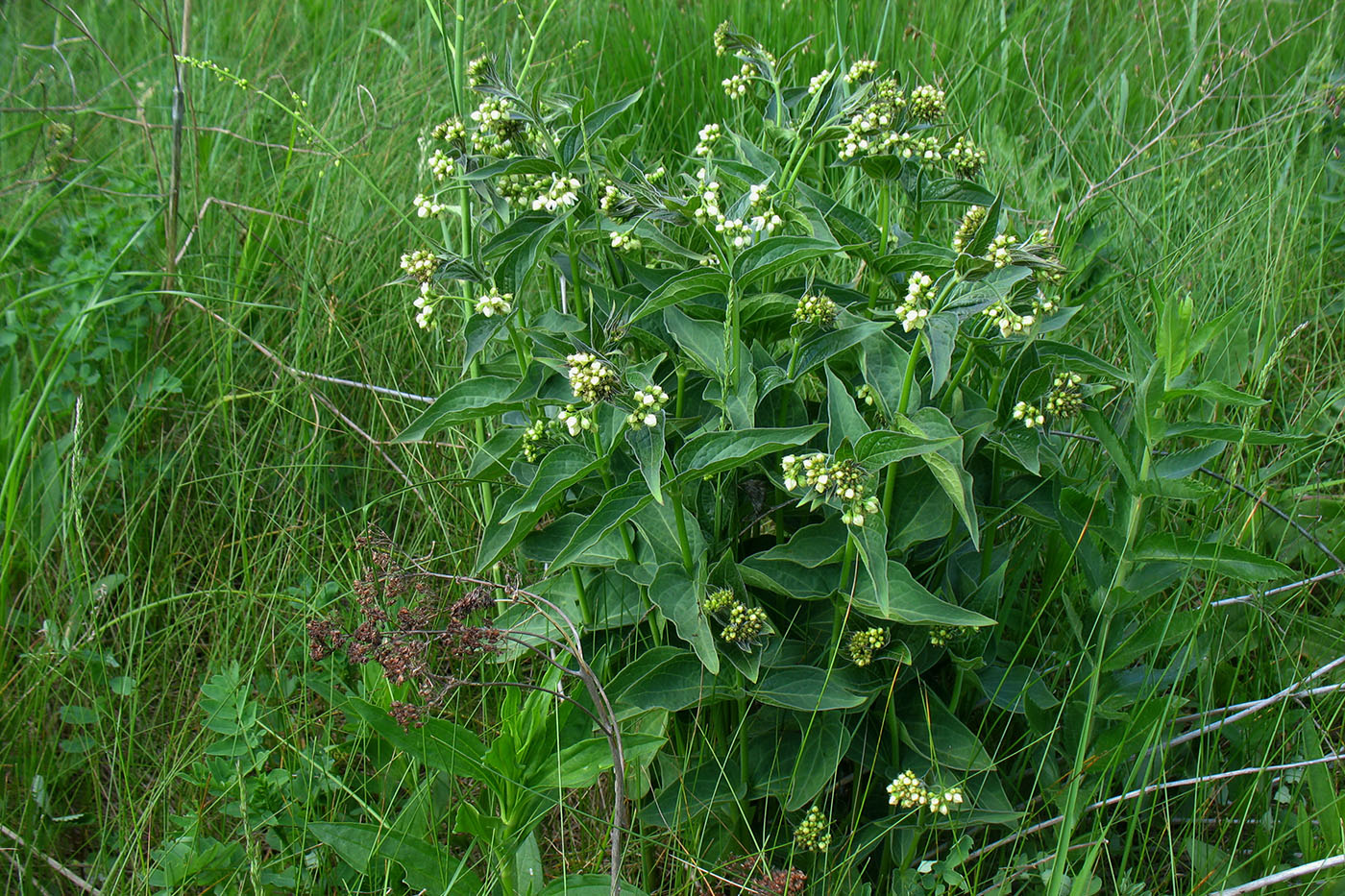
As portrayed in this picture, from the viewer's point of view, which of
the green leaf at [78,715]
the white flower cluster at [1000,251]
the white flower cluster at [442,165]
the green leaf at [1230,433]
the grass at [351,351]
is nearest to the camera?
the white flower cluster at [1000,251]

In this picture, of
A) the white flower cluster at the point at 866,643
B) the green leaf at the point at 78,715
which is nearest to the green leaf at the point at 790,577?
the white flower cluster at the point at 866,643

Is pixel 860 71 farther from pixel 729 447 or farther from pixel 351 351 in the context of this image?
pixel 351 351

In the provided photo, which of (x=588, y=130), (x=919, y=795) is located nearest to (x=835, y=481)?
(x=919, y=795)

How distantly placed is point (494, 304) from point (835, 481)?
71cm

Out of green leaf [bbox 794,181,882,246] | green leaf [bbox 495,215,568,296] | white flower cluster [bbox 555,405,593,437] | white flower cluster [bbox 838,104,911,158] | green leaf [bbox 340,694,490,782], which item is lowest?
green leaf [bbox 340,694,490,782]

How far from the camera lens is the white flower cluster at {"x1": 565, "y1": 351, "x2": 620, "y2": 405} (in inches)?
65.2

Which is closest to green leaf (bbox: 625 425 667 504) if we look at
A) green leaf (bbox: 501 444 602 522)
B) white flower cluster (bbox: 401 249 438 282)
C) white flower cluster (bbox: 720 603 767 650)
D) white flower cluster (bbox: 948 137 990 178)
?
green leaf (bbox: 501 444 602 522)

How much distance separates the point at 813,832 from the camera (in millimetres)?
1923

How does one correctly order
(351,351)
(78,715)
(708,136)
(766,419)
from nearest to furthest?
1. (766,419)
2. (708,136)
3. (78,715)
4. (351,351)

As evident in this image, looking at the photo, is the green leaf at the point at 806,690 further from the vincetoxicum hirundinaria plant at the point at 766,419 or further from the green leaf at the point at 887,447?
the green leaf at the point at 887,447

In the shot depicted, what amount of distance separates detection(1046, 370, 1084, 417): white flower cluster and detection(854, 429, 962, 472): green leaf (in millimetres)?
321

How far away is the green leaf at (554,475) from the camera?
1.83 m

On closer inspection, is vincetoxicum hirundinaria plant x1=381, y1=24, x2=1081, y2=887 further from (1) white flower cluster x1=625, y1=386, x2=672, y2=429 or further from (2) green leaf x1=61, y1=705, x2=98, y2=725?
(2) green leaf x1=61, y1=705, x2=98, y2=725

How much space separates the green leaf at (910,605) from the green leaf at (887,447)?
0.80 ft
